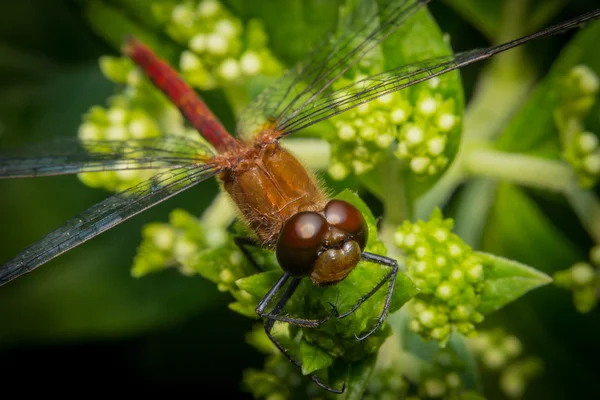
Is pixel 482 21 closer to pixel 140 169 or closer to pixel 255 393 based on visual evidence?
pixel 140 169

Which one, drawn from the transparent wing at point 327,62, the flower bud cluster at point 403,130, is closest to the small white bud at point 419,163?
the flower bud cluster at point 403,130

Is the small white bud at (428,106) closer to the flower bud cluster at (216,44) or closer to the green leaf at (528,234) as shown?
the flower bud cluster at (216,44)

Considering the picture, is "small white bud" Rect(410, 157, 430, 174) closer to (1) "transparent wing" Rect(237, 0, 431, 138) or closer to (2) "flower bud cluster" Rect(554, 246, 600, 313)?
(1) "transparent wing" Rect(237, 0, 431, 138)

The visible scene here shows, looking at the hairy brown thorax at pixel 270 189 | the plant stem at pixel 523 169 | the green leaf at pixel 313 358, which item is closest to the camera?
the green leaf at pixel 313 358

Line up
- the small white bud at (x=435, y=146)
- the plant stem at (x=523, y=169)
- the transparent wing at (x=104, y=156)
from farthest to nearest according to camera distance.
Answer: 1. the transparent wing at (x=104, y=156)
2. the plant stem at (x=523, y=169)
3. the small white bud at (x=435, y=146)

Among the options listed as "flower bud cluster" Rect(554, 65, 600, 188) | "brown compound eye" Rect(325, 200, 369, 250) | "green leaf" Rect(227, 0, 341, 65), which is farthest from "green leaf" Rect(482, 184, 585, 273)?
"brown compound eye" Rect(325, 200, 369, 250)

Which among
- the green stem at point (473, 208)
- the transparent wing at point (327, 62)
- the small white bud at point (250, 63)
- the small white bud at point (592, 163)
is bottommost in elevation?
the green stem at point (473, 208)

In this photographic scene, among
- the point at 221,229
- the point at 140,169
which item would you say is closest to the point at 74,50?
the point at 140,169
